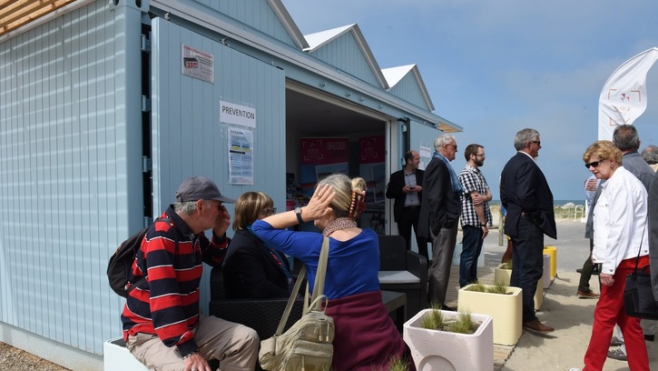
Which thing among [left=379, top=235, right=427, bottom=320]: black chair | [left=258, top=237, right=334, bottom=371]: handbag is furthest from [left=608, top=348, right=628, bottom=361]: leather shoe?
[left=258, top=237, right=334, bottom=371]: handbag

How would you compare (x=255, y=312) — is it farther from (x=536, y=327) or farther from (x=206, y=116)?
(x=536, y=327)

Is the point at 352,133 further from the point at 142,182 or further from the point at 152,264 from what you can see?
the point at 152,264

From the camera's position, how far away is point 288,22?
4.70 meters

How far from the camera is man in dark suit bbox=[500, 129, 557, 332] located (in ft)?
13.2

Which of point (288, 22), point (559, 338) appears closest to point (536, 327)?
point (559, 338)

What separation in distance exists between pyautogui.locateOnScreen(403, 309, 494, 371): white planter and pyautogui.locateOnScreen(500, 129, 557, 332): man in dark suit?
1.53 m

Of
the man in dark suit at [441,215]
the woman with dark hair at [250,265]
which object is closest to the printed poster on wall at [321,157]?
the man in dark suit at [441,215]

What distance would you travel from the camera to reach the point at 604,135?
6.23m

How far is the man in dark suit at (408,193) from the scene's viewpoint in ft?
21.7

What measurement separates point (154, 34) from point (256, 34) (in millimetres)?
1236

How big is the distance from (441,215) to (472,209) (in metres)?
0.75

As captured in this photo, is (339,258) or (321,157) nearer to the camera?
(339,258)

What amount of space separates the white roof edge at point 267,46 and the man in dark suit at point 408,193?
1.06 m

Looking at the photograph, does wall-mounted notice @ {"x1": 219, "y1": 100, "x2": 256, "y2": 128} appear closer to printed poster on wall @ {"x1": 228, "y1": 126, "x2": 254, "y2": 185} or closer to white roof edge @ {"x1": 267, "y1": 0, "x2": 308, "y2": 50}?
printed poster on wall @ {"x1": 228, "y1": 126, "x2": 254, "y2": 185}
